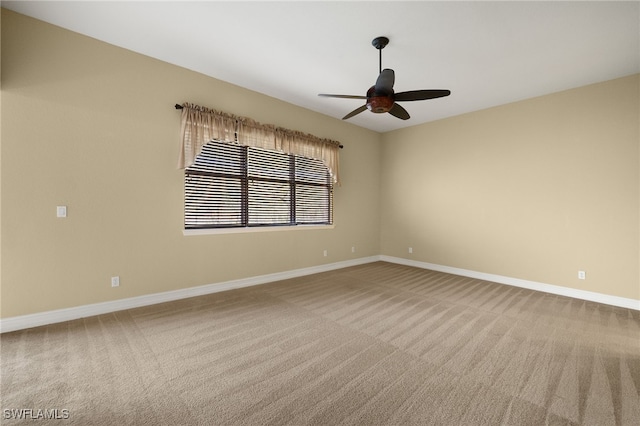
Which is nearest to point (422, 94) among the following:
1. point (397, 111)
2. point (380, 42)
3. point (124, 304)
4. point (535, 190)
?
point (397, 111)

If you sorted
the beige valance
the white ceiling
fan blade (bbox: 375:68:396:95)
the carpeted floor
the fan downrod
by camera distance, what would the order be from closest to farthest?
the carpeted floor < the white ceiling < fan blade (bbox: 375:68:396:95) < the fan downrod < the beige valance

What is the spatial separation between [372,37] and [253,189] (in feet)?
8.63

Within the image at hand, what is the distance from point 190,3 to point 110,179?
2066 mm

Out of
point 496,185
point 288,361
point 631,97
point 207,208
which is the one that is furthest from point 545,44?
point 207,208

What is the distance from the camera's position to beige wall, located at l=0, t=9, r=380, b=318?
99.3 inches

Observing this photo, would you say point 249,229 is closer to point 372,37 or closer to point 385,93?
point 385,93

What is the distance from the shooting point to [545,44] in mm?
2809

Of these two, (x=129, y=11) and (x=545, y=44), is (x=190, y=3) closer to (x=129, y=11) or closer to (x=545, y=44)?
(x=129, y=11)

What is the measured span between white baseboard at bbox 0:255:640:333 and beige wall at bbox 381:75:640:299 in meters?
0.10

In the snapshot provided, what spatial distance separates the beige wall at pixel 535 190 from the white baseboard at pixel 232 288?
103 millimetres

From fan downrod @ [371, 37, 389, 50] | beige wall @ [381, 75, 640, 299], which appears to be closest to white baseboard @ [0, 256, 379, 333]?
beige wall @ [381, 75, 640, 299]

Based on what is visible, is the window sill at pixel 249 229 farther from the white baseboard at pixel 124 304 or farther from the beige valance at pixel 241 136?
the beige valance at pixel 241 136

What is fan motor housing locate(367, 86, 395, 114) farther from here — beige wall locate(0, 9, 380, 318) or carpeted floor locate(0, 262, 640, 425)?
carpeted floor locate(0, 262, 640, 425)

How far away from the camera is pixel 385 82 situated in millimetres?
2518
